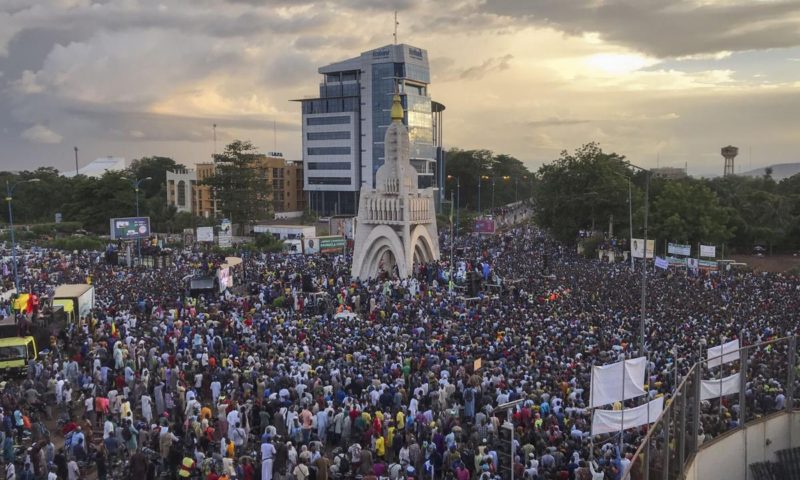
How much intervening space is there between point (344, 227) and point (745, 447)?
49.0 metres

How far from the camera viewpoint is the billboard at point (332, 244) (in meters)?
49.4

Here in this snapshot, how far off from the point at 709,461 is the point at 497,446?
4.08m

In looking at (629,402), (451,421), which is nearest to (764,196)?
(629,402)

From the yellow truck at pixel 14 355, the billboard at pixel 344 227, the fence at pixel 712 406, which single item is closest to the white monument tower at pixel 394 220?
the billboard at pixel 344 227

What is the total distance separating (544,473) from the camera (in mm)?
12594

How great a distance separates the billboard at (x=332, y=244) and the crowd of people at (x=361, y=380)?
18162 millimetres

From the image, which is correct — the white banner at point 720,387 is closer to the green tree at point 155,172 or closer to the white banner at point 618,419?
the white banner at point 618,419

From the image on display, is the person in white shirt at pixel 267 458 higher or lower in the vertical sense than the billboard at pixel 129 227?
lower

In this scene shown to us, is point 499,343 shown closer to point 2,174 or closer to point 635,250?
point 635,250

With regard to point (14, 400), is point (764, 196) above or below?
above

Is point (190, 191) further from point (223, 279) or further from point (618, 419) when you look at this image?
point (618, 419)

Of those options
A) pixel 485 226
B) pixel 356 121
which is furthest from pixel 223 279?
pixel 356 121

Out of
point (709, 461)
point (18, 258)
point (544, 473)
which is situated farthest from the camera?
point (18, 258)

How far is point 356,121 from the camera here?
9450cm
